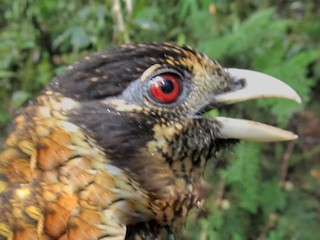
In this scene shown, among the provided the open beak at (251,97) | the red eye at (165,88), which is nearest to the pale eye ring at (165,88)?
the red eye at (165,88)

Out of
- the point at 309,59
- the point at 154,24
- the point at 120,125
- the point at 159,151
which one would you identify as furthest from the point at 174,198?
the point at 154,24

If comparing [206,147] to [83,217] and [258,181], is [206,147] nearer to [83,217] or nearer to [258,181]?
[83,217]

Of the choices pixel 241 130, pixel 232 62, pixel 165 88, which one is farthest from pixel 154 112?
pixel 232 62

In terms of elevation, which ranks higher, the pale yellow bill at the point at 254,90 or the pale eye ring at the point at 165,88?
the pale yellow bill at the point at 254,90

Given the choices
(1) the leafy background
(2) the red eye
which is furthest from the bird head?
(1) the leafy background

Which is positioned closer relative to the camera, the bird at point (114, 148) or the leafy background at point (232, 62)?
the bird at point (114, 148)

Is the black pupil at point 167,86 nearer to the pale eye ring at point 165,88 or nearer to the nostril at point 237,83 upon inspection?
the pale eye ring at point 165,88
